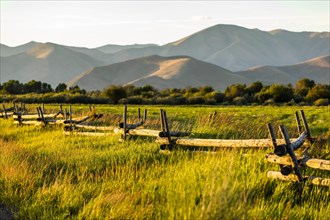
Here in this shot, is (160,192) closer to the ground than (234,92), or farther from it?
closer to the ground

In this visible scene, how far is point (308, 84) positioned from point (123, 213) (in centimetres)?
9358

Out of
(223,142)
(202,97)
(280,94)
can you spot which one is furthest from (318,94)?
(223,142)

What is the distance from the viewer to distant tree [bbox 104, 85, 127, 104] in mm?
66619

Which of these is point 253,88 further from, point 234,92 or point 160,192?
point 160,192

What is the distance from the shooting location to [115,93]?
6731 centimetres

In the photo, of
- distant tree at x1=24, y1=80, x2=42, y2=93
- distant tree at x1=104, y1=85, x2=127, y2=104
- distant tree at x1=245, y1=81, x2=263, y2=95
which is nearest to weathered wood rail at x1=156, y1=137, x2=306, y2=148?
distant tree at x1=104, y1=85, x2=127, y2=104

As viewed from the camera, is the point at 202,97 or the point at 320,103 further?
the point at 202,97

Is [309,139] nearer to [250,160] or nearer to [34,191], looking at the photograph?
[250,160]

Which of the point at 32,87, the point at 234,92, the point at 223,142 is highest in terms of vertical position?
the point at 32,87

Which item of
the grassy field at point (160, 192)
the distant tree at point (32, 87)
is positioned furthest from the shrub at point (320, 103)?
the distant tree at point (32, 87)

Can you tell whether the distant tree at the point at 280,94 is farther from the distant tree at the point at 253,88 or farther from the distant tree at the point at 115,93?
the distant tree at the point at 115,93

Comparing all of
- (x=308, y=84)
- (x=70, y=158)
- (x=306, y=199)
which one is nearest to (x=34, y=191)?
(x=70, y=158)

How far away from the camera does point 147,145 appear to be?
13430 mm

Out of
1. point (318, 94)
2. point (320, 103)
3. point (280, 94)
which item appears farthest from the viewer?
point (318, 94)
